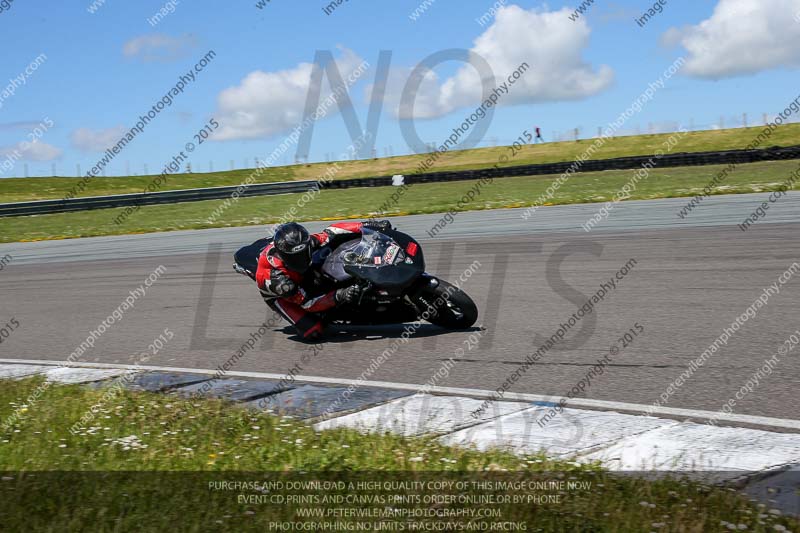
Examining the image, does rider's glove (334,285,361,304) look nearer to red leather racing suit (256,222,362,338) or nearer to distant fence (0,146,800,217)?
A: red leather racing suit (256,222,362,338)

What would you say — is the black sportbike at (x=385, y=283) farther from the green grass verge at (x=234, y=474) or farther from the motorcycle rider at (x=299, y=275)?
the green grass verge at (x=234, y=474)

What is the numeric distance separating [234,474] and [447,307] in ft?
14.4

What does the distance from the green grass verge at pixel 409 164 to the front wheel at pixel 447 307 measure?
45016 mm

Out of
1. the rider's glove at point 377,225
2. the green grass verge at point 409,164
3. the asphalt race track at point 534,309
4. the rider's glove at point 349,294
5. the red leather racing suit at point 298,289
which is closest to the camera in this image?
the asphalt race track at point 534,309

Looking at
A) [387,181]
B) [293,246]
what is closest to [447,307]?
[293,246]

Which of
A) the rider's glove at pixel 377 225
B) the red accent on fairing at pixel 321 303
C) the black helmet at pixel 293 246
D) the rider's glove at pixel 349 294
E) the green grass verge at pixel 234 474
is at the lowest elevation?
the green grass verge at pixel 234 474

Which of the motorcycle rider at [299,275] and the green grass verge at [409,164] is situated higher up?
the green grass verge at [409,164]

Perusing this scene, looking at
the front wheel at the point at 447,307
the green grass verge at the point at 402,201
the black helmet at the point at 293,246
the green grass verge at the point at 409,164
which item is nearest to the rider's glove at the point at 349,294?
the black helmet at the point at 293,246

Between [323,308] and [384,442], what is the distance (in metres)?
3.60

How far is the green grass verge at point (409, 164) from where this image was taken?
54.5 metres

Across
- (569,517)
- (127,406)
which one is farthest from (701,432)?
(127,406)

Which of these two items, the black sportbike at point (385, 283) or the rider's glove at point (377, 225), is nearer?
the black sportbike at point (385, 283)

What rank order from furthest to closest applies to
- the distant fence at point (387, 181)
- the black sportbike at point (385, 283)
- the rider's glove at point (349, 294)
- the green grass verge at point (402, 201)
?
the distant fence at point (387, 181)
the green grass verge at point (402, 201)
the rider's glove at point (349, 294)
the black sportbike at point (385, 283)

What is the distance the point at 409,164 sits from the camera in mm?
66688
